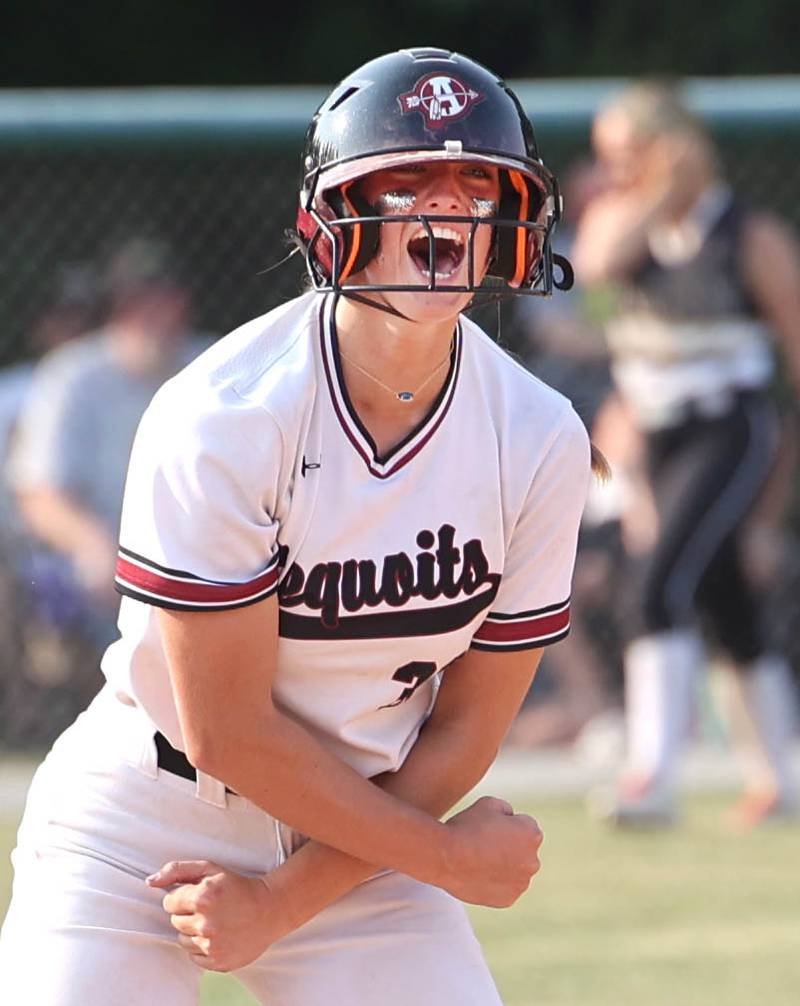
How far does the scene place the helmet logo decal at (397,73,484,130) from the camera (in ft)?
8.01

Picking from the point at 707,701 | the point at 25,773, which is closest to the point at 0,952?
the point at 25,773

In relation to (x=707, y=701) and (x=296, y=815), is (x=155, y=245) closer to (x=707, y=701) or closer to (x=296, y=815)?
(x=707, y=701)

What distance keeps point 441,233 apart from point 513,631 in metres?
0.57

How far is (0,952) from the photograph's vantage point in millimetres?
2564

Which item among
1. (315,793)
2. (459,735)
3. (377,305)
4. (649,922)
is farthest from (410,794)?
(649,922)

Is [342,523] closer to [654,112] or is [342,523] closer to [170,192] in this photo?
[654,112]

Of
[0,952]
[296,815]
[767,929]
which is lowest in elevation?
[767,929]

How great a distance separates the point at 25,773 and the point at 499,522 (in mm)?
4239

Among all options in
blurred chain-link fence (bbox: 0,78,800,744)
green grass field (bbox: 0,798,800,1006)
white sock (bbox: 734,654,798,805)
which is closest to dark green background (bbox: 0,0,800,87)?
blurred chain-link fence (bbox: 0,78,800,744)

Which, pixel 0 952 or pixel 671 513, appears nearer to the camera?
pixel 0 952

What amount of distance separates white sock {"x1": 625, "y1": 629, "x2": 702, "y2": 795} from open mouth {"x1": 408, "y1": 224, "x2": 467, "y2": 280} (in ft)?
11.7

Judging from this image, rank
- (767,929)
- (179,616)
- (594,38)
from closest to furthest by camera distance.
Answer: (179,616)
(767,929)
(594,38)

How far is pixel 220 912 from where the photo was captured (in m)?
2.45

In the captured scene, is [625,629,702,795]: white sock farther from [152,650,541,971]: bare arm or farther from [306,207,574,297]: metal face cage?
[306,207,574,297]: metal face cage
